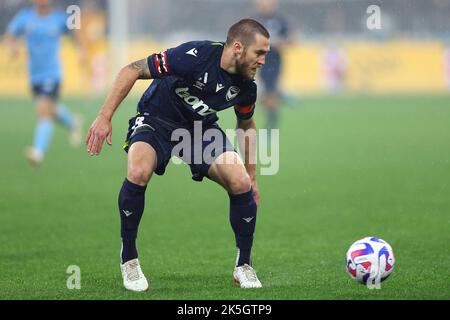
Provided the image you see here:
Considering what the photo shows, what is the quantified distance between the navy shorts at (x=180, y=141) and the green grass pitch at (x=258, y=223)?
82 centimetres

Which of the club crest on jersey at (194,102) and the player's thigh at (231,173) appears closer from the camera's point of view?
the player's thigh at (231,173)

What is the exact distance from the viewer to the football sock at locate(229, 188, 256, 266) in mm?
6297

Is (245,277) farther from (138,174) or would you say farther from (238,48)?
(238,48)

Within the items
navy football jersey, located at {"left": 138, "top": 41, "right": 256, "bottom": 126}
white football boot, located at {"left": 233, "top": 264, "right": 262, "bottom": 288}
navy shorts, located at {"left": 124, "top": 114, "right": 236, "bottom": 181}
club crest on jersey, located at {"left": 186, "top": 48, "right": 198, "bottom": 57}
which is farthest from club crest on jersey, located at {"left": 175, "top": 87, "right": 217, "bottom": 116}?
white football boot, located at {"left": 233, "top": 264, "right": 262, "bottom": 288}

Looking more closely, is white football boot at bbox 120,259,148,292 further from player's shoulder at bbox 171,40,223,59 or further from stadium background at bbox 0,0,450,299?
player's shoulder at bbox 171,40,223,59

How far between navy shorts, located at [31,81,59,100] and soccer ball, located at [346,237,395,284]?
29.8ft

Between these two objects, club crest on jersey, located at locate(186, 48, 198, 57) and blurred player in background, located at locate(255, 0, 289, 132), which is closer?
club crest on jersey, located at locate(186, 48, 198, 57)

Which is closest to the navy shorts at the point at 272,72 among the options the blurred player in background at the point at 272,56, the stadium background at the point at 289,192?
the blurred player in background at the point at 272,56

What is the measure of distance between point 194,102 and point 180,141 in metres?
0.29

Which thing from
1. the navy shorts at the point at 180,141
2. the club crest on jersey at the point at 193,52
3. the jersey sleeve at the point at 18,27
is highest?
the jersey sleeve at the point at 18,27

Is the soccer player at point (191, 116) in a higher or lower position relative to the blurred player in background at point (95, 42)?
lower

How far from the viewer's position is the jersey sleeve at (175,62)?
6137 mm

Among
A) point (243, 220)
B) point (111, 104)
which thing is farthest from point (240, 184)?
point (111, 104)

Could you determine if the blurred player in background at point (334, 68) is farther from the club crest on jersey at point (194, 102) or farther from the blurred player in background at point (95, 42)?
the club crest on jersey at point (194, 102)
